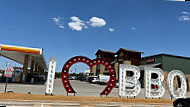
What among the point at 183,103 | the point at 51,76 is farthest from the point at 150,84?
the point at 51,76

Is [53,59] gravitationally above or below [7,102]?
above

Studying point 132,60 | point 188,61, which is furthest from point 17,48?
point 188,61

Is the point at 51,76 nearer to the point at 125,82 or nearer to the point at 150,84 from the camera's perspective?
the point at 125,82

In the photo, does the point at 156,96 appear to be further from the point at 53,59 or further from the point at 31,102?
the point at 31,102

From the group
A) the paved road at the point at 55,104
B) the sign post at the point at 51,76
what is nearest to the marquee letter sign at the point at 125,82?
the paved road at the point at 55,104

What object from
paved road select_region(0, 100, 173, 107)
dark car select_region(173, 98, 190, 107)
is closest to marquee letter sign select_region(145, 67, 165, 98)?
paved road select_region(0, 100, 173, 107)

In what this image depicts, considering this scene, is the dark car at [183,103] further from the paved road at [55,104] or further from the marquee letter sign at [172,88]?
the marquee letter sign at [172,88]

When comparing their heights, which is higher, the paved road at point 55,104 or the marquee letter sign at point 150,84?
the marquee letter sign at point 150,84

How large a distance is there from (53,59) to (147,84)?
782 cm

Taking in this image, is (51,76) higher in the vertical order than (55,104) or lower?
higher

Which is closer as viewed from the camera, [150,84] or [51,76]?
[51,76]

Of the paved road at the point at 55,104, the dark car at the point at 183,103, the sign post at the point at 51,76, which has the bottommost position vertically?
the paved road at the point at 55,104

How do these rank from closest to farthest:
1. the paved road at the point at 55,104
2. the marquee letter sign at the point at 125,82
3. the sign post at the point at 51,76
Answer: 1. the paved road at the point at 55,104
2. the sign post at the point at 51,76
3. the marquee letter sign at the point at 125,82

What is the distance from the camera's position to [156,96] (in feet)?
44.4
